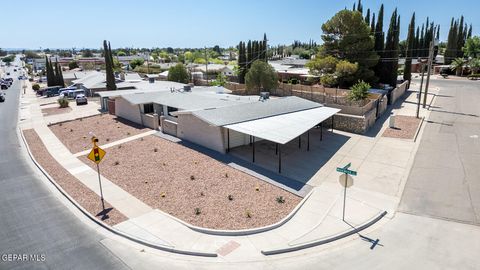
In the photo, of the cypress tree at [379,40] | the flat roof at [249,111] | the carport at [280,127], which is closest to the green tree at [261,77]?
the flat roof at [249,111]

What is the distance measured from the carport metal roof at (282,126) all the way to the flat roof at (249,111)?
21.6 inches

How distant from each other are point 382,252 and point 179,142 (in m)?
16.0

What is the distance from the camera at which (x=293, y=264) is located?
10.2m

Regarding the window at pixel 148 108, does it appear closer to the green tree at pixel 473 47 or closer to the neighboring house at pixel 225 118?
the neighboring house at pixel 225 118

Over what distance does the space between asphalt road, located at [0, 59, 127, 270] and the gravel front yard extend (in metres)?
3.13

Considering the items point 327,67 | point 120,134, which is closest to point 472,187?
point 120,134

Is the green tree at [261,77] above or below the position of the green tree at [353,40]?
below

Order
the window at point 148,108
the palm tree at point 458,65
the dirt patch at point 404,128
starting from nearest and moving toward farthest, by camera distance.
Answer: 1. the dirt patch at point 404,128
2. the window at point 148,108
3. the palm tree at point 458,65

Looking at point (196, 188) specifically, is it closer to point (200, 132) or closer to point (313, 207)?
point (313, 207)

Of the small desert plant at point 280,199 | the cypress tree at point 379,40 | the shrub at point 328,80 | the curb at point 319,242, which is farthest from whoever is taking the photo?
the cypress tree at point 379,40

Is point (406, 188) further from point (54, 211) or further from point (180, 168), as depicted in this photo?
point (54, 211)

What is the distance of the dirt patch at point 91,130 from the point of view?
2458 centimetres

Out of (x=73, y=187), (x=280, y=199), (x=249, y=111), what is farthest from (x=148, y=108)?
(x=280, y=199)

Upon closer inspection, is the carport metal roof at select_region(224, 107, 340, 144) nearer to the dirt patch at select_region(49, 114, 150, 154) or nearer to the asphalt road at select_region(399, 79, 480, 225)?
the asphalt road at select_region(399, 79, 480, 225)
